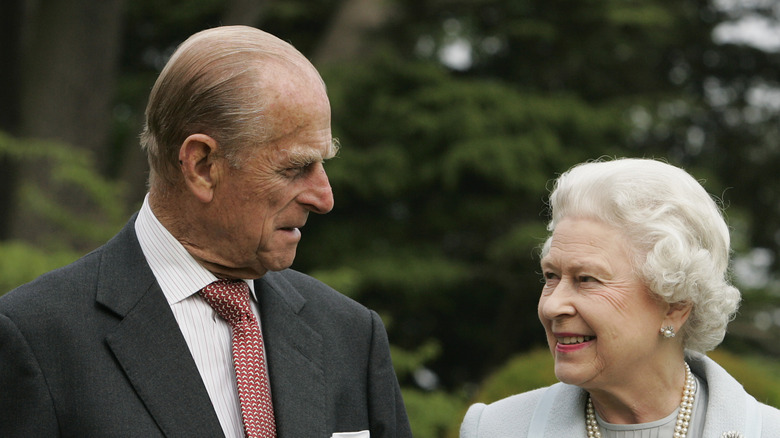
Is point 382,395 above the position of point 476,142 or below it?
below

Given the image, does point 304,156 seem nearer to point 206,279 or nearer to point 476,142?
point 206,279

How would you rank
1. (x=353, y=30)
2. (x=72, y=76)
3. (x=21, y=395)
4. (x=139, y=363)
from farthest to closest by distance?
(x=353, y=30) → (x=72, y=76) → (x=139, y=363) → (x=21, y=395)

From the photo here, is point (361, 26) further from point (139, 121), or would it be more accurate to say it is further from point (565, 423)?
point (565, 423)

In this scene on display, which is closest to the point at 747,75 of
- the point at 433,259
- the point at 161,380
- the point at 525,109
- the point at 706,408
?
the point at 525,109

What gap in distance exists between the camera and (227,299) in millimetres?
2703

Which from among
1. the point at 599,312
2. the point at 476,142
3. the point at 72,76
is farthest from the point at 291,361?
the point at 72,76

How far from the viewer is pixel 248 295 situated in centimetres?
281

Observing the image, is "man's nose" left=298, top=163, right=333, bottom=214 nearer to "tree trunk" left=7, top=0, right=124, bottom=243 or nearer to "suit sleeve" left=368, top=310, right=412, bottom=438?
"suit sleeve" left=368, top=310, right=412, bottom=438

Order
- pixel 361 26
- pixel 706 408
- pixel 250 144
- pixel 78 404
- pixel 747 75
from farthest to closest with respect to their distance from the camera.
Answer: pixel 747 75 → pixel 361 26 → pixel 706 408 → pixel 250 144 → pixel 78 404

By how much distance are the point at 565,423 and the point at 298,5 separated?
8.43 m

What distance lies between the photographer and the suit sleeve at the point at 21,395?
2.36 meters

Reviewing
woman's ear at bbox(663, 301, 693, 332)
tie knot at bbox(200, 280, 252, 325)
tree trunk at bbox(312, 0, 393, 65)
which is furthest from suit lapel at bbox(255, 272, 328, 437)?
tree trunk at bbox(312, 0, 393, 65)

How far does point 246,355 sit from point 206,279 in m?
0.23

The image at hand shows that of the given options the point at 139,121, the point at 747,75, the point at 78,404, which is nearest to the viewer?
the point at 78,404
